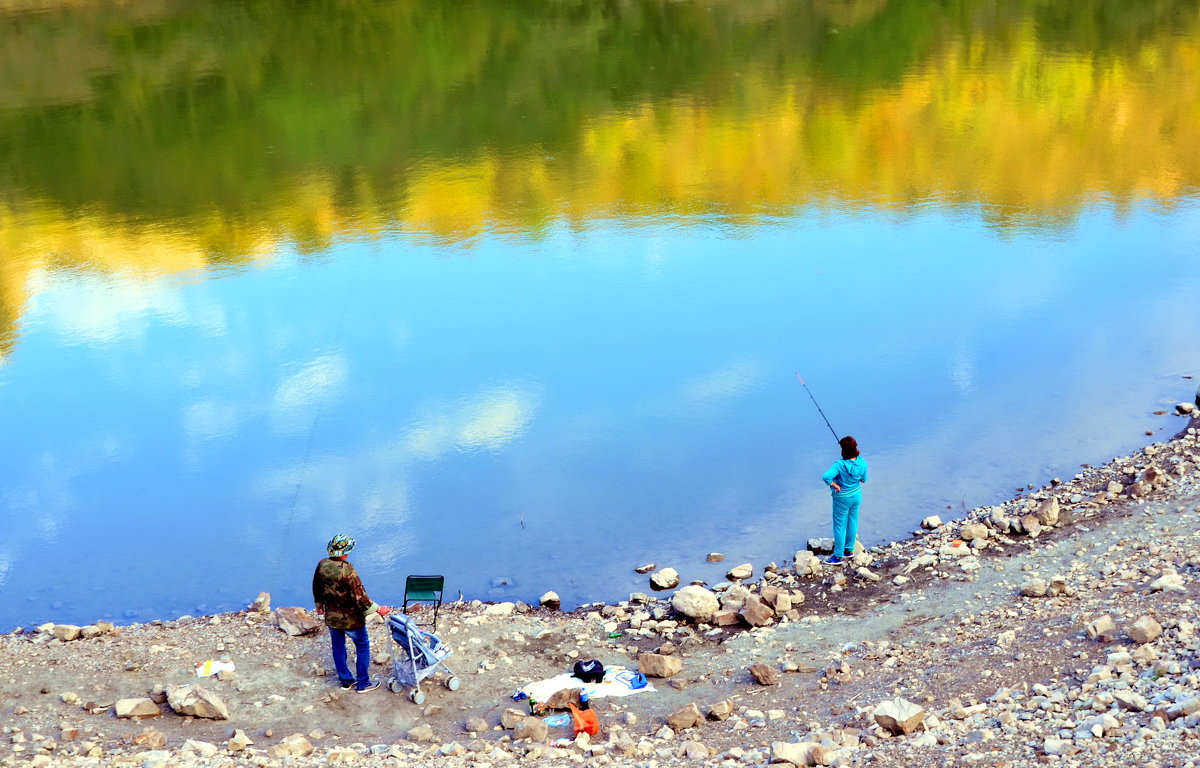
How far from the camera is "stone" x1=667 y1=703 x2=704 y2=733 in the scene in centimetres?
905

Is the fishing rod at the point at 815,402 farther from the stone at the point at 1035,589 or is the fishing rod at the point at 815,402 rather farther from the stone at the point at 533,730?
the stone at the point at 533,730

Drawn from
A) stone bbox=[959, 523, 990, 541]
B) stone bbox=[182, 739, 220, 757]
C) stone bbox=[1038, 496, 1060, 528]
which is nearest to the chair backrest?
stone bbox=[182, 739, 220, 757]

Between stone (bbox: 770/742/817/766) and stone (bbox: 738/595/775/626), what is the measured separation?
286cm

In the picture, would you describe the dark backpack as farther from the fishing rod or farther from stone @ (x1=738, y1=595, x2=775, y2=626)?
the fishing rod

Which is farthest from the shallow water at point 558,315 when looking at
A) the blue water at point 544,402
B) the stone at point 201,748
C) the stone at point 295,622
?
the stone at point 201,748

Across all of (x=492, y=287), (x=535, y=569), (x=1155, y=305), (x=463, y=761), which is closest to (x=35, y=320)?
(x=492, y=287)

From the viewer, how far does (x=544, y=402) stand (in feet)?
55.4

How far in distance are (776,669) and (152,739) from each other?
16.0ft

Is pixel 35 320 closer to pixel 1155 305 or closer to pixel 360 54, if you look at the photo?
pixel 1155 305

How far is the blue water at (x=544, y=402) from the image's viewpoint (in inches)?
525

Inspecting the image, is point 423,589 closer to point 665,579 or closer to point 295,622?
point 295,622

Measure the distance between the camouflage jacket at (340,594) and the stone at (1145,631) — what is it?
5.82 metres

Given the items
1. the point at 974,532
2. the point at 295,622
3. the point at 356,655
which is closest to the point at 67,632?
the point at 295,622

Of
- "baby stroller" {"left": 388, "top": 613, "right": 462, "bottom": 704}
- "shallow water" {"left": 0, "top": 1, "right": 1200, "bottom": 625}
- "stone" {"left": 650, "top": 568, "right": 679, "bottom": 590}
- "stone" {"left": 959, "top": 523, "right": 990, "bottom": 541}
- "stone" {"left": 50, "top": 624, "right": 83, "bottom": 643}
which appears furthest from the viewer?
"shallow water" {"left": 0, "top": 1, "right": 1200, "bottom": 625}
